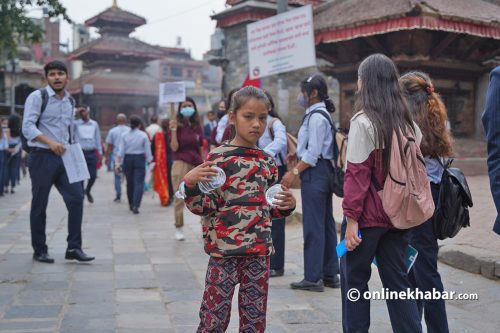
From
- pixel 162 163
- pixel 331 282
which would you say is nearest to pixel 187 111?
pixel 331 282

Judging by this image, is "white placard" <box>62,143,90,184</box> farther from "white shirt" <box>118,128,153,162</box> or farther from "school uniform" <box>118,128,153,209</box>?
"white shirt" <box>118,128,153,162</box>

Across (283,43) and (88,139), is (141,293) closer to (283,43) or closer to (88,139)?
(283,43)

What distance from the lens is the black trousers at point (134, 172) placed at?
1130cm

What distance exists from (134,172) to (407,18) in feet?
19.3

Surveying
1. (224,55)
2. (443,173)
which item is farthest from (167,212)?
(224,55)

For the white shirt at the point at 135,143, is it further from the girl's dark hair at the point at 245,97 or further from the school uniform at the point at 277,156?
the girl's dark hair at the point at 245,97

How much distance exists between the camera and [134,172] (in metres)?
11.5

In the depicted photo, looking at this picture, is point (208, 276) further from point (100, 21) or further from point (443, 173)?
point (100, 21)

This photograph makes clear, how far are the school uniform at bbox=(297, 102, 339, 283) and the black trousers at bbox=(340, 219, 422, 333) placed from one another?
5.77 feet

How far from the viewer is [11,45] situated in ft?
49.1

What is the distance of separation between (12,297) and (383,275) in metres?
3.18

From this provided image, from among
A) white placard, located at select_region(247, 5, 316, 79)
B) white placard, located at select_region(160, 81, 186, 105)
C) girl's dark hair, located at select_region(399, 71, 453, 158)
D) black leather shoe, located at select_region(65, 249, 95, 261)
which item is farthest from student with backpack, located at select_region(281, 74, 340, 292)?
white placard, located at select_region(160, 81, 186, 105)

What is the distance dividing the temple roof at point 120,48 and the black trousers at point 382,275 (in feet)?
148

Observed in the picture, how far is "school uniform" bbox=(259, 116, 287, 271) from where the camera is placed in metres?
5.61
